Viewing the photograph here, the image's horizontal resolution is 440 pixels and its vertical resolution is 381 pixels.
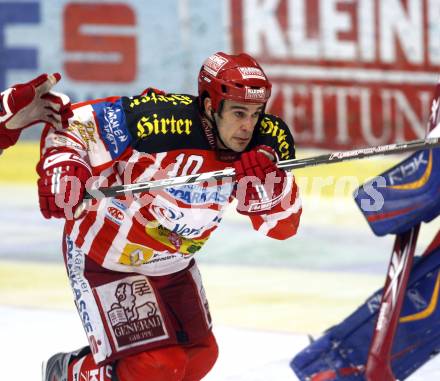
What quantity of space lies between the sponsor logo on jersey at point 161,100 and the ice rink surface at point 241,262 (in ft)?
4.28

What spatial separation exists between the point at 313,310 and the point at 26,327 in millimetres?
1401

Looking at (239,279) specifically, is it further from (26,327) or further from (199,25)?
(199,25)

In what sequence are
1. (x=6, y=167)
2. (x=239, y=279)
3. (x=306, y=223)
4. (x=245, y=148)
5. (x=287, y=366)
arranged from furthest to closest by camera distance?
(x=6, y=167) < (x=306, y=223) < (x=239, y=279) < (x=287, y=366) < (x=245, y=148)

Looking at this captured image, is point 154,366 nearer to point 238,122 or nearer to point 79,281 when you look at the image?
point 79,281

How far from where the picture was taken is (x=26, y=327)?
196 inches

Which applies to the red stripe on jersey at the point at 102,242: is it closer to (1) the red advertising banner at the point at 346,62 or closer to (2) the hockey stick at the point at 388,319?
(2) the hockey stick at the point at 388,319

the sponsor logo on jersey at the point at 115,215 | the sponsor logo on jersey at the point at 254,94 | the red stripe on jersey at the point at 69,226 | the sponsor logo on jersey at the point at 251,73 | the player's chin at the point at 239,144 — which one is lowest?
the red stripe on jersey at the point at 69,226

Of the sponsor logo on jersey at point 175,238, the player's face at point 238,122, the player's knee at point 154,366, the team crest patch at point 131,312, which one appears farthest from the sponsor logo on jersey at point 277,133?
the player's knee at point 154,366

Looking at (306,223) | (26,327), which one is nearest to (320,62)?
(306,223)

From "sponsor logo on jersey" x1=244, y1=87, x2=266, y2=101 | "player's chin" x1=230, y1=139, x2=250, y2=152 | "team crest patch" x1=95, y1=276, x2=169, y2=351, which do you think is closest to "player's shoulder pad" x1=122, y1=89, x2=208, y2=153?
"player's chin" x1=230, y1=139, x2=250, y2=152

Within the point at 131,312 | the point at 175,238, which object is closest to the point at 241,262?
the point at 175,238

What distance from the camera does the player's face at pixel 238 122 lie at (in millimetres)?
3332

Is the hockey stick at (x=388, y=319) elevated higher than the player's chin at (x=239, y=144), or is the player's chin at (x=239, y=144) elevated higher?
the player's chin at (x=239, y=144)

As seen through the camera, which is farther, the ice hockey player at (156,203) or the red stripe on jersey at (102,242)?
the red stripe on jersey at (102,242)
